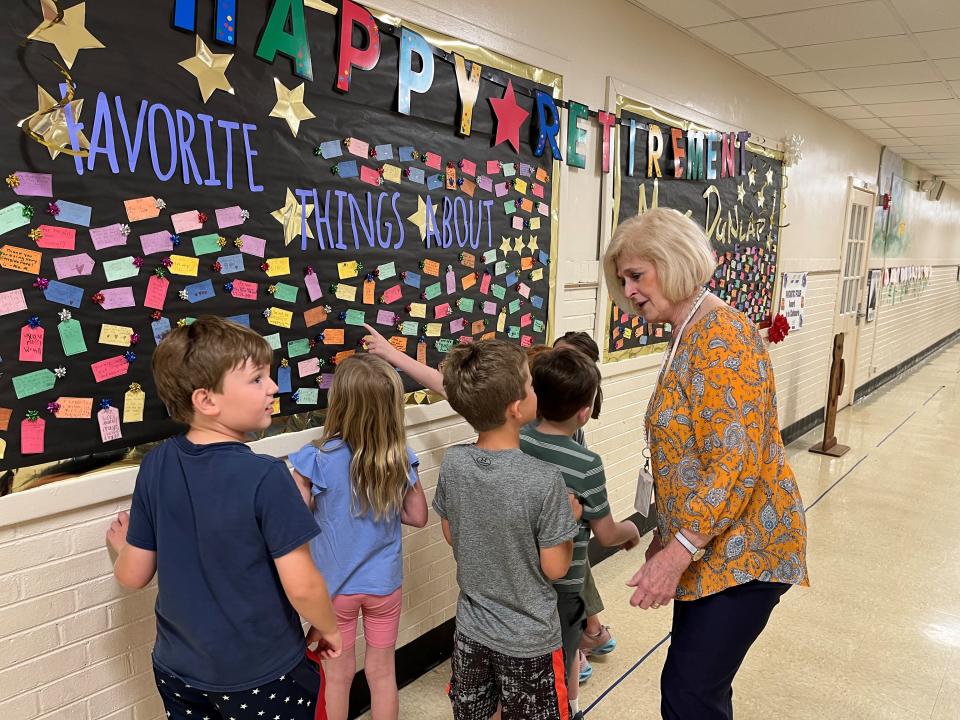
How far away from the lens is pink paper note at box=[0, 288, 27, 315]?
1.37 m

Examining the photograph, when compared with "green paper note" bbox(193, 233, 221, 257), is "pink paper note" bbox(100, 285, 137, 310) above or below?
below

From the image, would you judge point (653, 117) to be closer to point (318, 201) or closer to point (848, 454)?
point (318, 201)

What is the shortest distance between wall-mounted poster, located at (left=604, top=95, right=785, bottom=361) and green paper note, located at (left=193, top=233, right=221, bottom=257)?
2.02 m

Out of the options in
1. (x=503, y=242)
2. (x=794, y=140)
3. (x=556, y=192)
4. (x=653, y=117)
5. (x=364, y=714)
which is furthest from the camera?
(x=794, y=140)

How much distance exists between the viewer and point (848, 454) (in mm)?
5496

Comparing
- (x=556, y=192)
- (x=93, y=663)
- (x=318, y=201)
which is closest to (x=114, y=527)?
(x=93, y=663)

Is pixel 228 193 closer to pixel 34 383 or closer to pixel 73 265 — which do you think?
pixel 73 265

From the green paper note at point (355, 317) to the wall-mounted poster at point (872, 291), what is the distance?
6.92 meters

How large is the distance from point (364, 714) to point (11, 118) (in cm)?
204

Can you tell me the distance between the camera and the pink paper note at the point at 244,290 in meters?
1.76

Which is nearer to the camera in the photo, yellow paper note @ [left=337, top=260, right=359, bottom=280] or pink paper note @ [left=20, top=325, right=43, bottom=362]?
pink paper note @ [left=20, top=325, right=43, bottom=362]

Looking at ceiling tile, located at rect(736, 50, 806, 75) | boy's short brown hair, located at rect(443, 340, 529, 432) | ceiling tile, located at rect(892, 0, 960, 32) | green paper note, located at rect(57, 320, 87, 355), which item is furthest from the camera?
ceiling tile, located at rect(736, 50, 806, 75)

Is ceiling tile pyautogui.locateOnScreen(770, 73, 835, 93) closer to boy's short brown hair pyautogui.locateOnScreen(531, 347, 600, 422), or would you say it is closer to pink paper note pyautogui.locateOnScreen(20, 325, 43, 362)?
boy's short brown hair pyautogui.locateOnScreen(531, 347, 600, 422)

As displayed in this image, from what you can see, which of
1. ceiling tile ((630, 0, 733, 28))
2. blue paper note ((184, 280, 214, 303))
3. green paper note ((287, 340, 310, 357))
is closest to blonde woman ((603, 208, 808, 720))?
green paper note ((287, 340, 310, 357))
